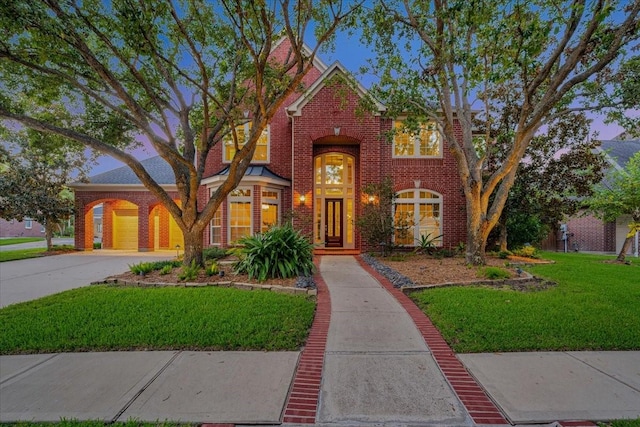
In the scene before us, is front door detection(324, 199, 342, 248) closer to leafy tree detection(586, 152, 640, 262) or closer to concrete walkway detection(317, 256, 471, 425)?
concrete walkway detection(317, 256, 471, 425)

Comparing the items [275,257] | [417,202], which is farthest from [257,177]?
[417,202]

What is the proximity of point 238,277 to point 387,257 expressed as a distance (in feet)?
18.5

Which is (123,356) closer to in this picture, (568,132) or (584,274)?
(584,274)

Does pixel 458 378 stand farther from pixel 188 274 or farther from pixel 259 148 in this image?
pixel 259 148

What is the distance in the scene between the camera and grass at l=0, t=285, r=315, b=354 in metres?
4.01

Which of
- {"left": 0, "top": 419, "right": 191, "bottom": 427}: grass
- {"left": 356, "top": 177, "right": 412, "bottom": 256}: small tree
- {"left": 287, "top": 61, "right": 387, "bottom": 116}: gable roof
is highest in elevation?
{"left": 287, "top": 61, "right": 387, "bottom": 116}: gable roof

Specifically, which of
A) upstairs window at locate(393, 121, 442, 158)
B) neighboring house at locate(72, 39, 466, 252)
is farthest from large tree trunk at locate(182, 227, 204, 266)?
upstairs window at locate(393, 121, 442, 158)

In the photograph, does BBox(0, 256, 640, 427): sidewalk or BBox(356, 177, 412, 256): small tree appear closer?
BBox(0, 256, 640, 427): sidewalk

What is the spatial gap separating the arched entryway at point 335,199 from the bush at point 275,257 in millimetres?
5804

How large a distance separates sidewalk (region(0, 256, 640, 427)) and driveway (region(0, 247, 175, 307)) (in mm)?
4333

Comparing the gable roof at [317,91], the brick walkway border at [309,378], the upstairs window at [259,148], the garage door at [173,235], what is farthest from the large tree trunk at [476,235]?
the garage door at [173,235]

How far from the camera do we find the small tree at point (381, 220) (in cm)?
1098

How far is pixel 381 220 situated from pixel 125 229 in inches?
614

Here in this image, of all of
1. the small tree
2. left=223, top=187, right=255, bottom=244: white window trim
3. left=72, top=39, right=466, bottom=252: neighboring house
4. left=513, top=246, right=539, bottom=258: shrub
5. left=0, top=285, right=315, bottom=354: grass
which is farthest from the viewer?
left=223, top=187, right=255, bottom=244: white window trim
